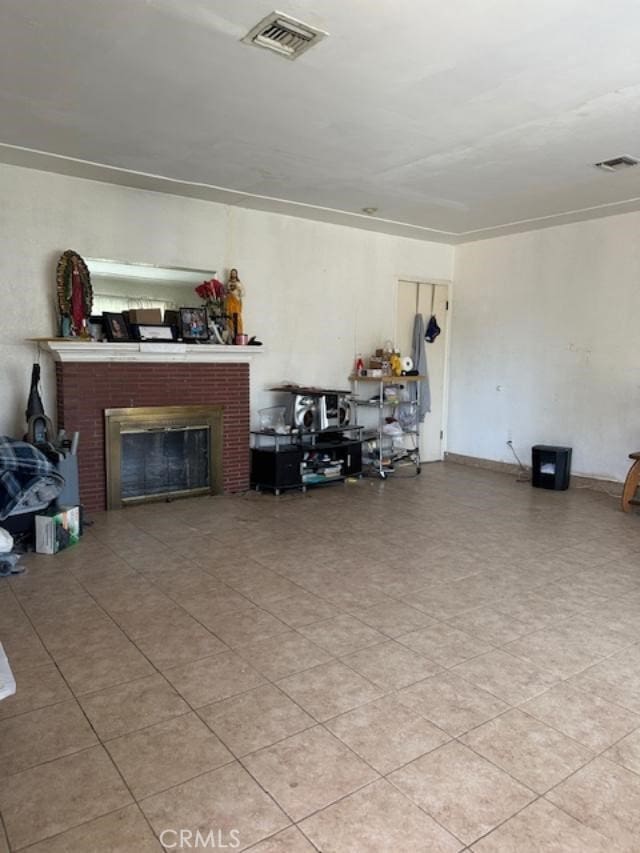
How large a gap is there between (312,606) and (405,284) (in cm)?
507

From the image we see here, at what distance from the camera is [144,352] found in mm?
5254

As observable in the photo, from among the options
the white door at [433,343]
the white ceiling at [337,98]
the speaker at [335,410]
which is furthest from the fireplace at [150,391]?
the white door at [433,343]

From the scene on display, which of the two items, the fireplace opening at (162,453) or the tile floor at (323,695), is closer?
the tile floor at (323,695)

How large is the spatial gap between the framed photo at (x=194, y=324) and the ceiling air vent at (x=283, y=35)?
291 centimetres

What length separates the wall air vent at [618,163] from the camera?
4.33 metres

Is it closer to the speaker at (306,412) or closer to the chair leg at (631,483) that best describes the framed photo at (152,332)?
the speaker at (306,412)

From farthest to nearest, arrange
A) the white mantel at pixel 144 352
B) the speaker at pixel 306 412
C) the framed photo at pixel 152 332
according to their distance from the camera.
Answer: the speaker at pixel 306 412 < the framed photo at pixel 152 332 < the white mantel at pixel 144 352

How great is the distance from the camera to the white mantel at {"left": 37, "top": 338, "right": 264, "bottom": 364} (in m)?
4.82

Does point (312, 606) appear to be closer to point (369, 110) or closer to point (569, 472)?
point (369, 110)

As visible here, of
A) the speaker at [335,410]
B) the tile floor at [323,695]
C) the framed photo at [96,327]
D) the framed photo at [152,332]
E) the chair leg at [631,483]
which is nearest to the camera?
the tile floor at [323,695]

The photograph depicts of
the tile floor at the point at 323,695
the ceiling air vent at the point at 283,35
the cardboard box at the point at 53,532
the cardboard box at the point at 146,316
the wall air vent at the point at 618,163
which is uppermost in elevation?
the ceiling air vent at the point at 283,35

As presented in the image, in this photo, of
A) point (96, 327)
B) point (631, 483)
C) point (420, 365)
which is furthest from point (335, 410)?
point (631, 483)

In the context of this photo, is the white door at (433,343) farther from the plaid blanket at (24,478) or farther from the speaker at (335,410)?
the plaid blanket at (24,478)

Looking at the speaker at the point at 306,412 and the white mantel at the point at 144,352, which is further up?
the white mantel at the point at 144,352
